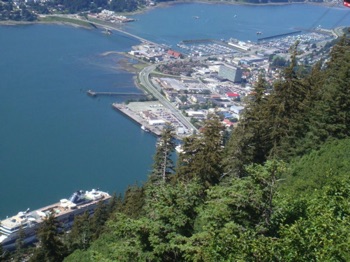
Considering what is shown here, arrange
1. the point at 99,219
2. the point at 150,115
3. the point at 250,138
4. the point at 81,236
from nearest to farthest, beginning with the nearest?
the point at 250,138
the point at 81,236
the point at 99,219
the point at 150,115

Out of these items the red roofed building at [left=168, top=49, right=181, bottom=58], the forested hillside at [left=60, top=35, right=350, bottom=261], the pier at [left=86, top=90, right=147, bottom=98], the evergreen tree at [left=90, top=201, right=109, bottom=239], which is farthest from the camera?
the red roofed building at [left=168, top=49, right=181, bottom=58]

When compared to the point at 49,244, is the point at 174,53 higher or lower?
lower

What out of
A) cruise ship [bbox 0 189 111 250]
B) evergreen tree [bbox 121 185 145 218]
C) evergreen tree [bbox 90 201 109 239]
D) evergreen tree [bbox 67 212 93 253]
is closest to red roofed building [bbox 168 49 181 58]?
cruise ship [bbox 0 189 111 250]

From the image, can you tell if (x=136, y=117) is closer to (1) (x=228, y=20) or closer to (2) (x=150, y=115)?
(2) (x=150, y=115)

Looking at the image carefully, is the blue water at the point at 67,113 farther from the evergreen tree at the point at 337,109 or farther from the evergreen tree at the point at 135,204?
the evergreen tree at the point at 337,109

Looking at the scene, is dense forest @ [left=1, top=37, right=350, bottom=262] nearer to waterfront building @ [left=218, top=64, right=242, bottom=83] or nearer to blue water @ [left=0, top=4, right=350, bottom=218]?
blue water @ [left=0, top=4, right=350, bottom=218]

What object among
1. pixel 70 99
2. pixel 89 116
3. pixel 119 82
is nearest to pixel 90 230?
pixel 89 116

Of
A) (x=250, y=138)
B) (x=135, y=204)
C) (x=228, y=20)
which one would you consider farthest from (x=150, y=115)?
(x=228, y=20)
